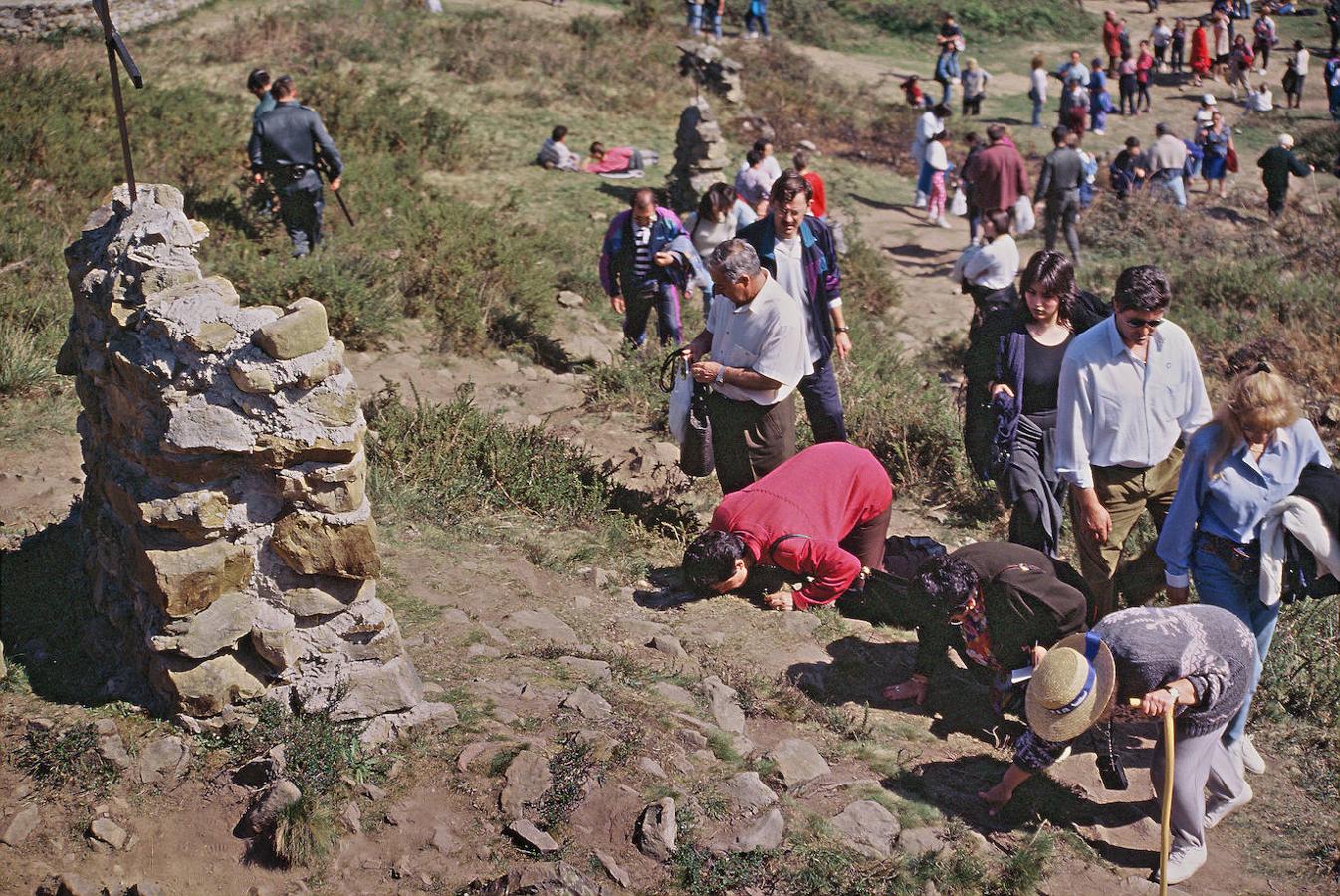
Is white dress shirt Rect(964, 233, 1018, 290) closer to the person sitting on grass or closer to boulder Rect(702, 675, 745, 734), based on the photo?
boulder Rect(702, 675, 745, 734)

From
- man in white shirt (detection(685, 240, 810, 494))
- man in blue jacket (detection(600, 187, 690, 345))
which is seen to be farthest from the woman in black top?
man in blue jacket (detection(600, 187, 690, 345))

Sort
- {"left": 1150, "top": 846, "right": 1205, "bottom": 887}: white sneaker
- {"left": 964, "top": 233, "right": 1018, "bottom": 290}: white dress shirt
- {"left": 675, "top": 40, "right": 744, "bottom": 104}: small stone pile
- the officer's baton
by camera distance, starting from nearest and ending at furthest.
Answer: {"left": 1150, "top": 846, "right": 1205, "bottom": 887}: white sneaker < {"left": 964, "top": 233, "right": 1018, "bottom": 290}: white dress shirt < the officer's baton < {"left": 675, "top": 40, "right": 744, "bottom": 104}: small stone pile

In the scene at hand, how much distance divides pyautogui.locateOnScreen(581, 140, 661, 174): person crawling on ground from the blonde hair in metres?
11.2

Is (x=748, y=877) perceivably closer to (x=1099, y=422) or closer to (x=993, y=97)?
(x=1099, y=422)

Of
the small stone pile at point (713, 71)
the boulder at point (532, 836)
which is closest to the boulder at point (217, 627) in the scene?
the boulder at point (532, 836)

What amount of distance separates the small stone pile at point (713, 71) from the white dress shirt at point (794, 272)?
1365 cm

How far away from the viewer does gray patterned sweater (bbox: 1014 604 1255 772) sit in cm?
392

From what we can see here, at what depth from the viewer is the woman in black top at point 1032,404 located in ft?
17.9

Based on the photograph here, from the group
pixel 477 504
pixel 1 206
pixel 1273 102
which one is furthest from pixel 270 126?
pixel 1273 102

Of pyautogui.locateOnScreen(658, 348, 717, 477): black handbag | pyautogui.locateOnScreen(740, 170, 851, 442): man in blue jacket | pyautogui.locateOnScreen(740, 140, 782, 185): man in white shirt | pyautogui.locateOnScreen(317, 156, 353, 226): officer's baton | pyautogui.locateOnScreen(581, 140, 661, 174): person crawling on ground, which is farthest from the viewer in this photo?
pyautogui.locateOnScreen(581, 140, 661, 174): person crawling on ground

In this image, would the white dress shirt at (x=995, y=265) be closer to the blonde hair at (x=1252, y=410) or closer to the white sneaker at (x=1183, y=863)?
the blonde hair at (x=1252, y=410)

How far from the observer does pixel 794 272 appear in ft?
20.9

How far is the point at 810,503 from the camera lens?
5414 mm

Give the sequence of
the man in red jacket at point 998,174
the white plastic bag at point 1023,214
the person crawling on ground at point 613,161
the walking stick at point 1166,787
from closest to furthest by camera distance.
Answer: the walking stick at point 1166,787 < the man in red jacket at point 998,174 < the white plastic bag at point 1023,214 < the person crawling on ground at point 613,161
